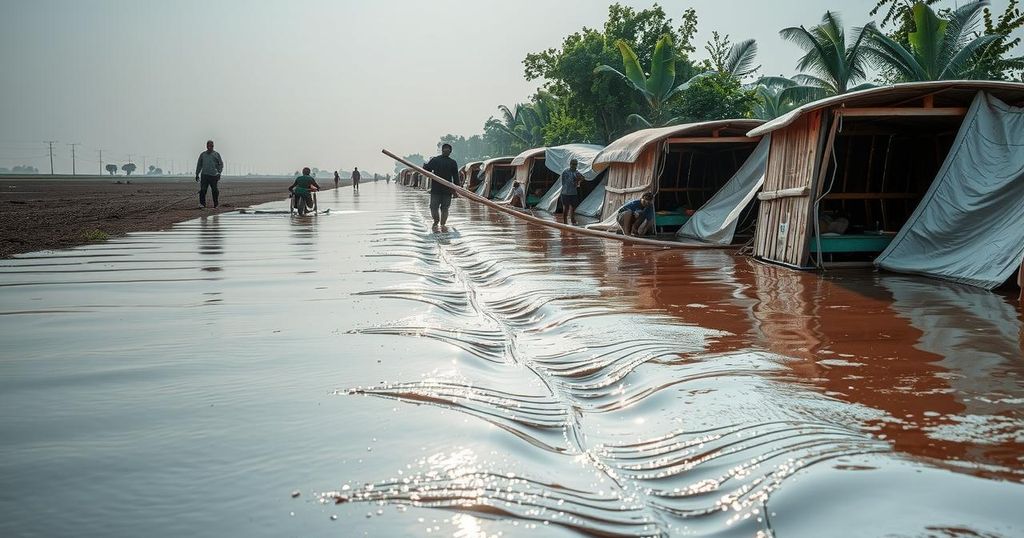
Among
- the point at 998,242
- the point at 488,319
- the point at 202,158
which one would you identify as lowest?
the point at 488,319

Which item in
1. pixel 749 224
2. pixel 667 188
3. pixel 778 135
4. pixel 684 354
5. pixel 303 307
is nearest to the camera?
pixel 684 354

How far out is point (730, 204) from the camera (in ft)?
45.0

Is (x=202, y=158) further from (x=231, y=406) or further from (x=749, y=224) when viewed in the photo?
(x=231, y=406)

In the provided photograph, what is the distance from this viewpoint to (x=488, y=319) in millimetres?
6922

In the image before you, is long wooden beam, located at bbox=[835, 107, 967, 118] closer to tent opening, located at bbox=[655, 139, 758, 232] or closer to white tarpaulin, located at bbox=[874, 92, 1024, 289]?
white tarpaulin, located at bbox=[874, 92, 1024, 289]

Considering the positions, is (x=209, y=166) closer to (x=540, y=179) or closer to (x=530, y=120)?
(x=540, y=179)

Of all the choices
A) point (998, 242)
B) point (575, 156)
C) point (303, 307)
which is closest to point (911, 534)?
point (303, 307)

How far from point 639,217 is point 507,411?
431 inches

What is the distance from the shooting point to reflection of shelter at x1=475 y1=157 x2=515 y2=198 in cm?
3334

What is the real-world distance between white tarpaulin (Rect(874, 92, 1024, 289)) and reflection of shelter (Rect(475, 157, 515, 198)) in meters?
24.0

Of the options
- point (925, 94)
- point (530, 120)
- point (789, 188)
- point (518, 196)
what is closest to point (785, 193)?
point (789, 188)

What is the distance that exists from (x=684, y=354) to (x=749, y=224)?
9507mm

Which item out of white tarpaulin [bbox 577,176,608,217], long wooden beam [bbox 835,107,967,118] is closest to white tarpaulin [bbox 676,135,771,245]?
long wooden beam [bbox 835,107,967,118]

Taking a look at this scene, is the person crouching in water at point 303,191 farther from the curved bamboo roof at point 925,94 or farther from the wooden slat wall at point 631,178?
the curved bamboo roof at point 925,94
